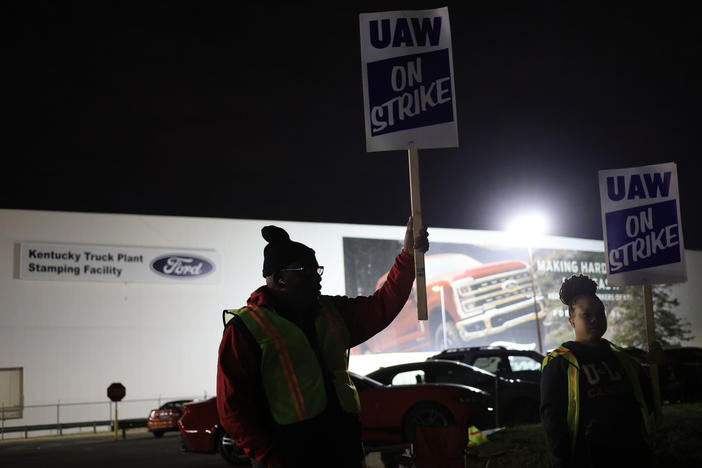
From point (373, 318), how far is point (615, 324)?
58.5 m

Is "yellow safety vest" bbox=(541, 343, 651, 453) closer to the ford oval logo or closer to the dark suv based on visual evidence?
the dark suv

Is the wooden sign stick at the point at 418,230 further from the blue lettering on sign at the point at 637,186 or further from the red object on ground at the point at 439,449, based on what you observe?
the blue lettering on sign at the point at 637,186

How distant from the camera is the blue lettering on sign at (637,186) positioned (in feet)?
26.3

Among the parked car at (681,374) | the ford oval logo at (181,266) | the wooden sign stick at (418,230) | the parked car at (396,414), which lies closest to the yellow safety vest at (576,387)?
the wooden sign stick at (418,230)

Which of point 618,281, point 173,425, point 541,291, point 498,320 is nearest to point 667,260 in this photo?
point 618,281

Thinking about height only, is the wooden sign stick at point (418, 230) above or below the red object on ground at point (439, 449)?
above

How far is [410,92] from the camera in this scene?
17.4 feet

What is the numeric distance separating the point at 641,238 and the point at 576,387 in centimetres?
436

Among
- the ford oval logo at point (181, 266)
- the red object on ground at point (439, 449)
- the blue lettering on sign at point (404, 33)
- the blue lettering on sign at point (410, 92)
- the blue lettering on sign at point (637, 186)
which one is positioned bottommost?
the red object on ground at point (439, 449)

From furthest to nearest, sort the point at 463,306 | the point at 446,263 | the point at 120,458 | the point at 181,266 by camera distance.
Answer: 1. the point at 446,263
2. the point at 463,306
3. the point at 181,266
4. the point at 120,458

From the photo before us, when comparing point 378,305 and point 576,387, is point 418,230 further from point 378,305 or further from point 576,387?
point 576,387

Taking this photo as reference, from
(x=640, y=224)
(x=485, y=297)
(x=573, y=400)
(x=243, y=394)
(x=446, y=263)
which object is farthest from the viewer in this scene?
(x=485, y=297)

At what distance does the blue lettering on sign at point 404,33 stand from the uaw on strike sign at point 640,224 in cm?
333

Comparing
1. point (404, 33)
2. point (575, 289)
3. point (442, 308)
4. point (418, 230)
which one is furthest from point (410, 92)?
point (442, 308)
